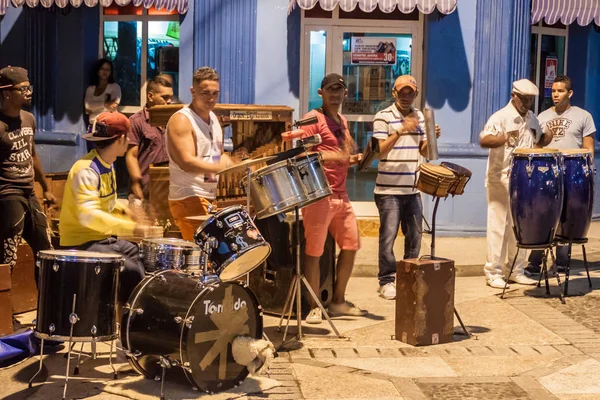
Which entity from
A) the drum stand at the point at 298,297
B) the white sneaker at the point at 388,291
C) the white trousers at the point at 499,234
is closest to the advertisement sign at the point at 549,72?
the white trousers at the point at 499,234

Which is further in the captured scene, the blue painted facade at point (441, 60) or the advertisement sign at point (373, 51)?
the advertisement sign at point (373, 51)

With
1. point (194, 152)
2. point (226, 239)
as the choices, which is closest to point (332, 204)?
point (194, 152)

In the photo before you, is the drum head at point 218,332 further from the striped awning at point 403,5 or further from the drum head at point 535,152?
the striped awning at point 403,5

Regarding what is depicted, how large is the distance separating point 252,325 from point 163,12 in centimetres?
689

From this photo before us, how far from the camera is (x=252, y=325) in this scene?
6.68 metres

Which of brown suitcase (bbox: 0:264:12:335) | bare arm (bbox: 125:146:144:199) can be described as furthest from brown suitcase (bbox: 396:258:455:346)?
brown suitcase (bbox: 0:264:12:335)

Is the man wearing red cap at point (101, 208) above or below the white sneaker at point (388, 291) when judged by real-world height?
above

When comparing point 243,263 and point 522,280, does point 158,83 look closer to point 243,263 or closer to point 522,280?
point 243,263

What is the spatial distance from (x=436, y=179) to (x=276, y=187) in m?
1.59

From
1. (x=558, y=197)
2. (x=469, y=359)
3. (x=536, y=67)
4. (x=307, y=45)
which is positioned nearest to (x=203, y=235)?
(x=469, y=359)

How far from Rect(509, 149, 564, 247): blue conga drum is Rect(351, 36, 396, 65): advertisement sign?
3573mm

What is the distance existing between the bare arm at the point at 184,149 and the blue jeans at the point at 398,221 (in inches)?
80.7

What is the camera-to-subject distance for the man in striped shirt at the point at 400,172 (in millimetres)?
9102

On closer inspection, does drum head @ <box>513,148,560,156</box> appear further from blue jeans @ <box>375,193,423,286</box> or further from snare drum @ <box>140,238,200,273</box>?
snare drum @ <box>140,238,200,273</box>
